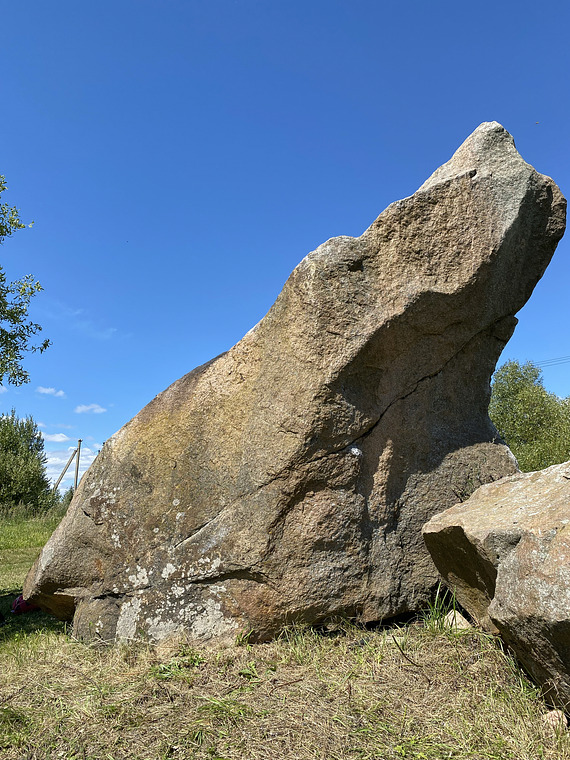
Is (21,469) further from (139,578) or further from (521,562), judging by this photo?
(521,562)

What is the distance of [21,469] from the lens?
22281mm

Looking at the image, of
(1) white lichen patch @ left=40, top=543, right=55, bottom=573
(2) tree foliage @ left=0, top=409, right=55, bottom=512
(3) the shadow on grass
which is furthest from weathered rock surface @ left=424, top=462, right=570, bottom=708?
(2) tree foliage @ left=0, top=409, right=55, bottom=512

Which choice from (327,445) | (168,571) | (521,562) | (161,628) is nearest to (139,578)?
(168,571)

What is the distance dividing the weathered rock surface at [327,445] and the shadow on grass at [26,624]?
0.77 m

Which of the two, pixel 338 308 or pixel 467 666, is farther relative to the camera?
pixel 338 308

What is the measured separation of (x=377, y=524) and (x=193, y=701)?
191 centimetres

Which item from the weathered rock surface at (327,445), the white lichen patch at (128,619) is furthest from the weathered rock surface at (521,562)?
the white lichen patch at (128,619)

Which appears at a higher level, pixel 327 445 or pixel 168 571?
pixel 327 445

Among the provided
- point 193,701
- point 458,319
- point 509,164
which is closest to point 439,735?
point 193,701

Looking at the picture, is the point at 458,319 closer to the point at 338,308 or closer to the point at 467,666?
the point at 338,308

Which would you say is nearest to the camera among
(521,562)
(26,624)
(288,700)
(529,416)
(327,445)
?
(521,562)

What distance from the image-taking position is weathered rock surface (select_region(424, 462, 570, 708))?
3.02m

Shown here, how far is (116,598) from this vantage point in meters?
4.93

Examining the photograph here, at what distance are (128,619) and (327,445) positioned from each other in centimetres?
224
